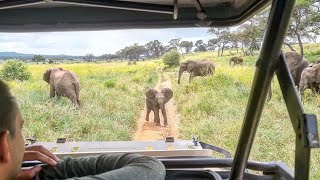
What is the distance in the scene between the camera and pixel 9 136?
0.64 meters

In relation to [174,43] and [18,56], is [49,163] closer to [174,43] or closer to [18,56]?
[18,56]

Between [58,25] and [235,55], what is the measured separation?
2521mm

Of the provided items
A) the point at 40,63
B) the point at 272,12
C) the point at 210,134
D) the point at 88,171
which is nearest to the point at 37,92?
the point at 40,63

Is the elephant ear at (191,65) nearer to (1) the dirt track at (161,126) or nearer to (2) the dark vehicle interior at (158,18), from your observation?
(1) the dirt track at (161,126)

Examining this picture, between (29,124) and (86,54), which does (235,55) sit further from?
(29,124)

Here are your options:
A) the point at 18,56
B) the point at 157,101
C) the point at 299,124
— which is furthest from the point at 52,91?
the point at 299,124

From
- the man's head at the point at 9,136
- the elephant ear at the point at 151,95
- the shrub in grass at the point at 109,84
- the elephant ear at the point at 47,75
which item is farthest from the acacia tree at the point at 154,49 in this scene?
the man's head at the point at 9,136

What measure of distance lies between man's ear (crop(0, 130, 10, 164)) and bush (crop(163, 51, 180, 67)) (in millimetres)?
3580

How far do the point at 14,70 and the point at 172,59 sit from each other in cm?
146

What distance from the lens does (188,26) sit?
1207 millimetres

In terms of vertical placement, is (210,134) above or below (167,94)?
below

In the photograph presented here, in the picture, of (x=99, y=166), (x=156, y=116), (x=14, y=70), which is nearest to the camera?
(x=99, y=166)

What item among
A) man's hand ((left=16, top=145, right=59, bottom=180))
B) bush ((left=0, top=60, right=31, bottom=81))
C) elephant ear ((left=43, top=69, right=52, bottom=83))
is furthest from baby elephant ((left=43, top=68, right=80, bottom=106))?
man's hand ((left=16, top=145, right=59, bottom=180))

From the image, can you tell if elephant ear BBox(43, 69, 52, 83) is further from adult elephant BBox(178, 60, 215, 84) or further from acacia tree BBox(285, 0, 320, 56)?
acacia tree BBox(285, 0, 320, 56)
